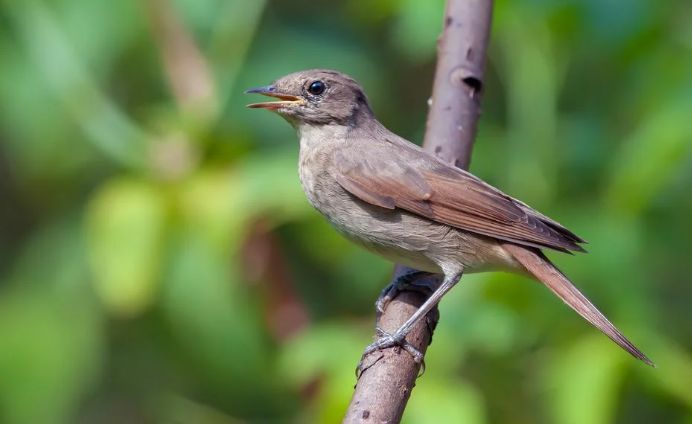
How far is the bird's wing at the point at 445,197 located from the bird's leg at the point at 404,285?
9.6 inches

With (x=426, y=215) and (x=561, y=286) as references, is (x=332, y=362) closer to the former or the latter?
(x=426, y=215)

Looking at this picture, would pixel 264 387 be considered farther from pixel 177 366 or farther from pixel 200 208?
pixel 200 208

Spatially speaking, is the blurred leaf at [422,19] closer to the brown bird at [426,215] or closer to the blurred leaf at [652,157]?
the brown bird at [426,215]

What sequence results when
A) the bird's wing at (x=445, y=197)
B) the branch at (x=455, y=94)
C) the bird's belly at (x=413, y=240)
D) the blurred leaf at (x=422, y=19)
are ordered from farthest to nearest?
1. the blurred leaf at (x=422, y=19)
2. the bird's belly at (x=413, y=240)
3. the bird's wing at (x=445, y=197)
4. the branch at (x=455, y=94)

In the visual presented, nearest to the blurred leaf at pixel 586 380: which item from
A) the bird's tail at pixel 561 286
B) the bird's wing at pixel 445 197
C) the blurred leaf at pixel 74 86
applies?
the bird's tail at pixel 561 286

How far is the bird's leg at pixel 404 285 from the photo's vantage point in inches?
160

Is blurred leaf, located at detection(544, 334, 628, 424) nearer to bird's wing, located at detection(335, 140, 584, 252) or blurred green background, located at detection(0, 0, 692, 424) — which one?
blurred green background, located at detection(0, 0, 692, 424)

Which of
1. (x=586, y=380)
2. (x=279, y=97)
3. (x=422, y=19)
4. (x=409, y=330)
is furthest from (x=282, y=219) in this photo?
(x=586, y=380)

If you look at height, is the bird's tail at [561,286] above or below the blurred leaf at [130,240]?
above

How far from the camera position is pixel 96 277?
222 inches

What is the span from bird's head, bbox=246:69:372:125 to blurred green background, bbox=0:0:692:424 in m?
0.22

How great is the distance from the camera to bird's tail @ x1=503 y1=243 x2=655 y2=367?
365cm

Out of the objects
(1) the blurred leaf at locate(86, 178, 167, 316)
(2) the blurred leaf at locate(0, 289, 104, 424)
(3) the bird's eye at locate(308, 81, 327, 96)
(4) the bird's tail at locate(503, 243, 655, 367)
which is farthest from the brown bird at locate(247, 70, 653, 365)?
(2) the blurred leaf at locate(0, 289, 104, 424)

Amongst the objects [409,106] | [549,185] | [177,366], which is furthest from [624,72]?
[177,366]
